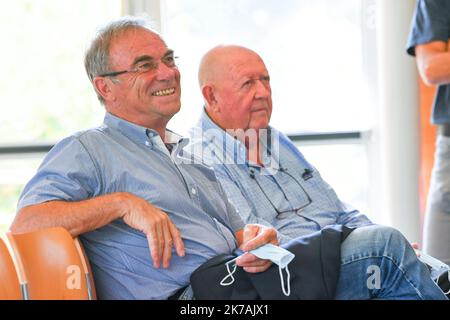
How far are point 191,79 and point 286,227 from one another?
5.32 feet

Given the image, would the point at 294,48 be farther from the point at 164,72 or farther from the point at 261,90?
the point at 164,72

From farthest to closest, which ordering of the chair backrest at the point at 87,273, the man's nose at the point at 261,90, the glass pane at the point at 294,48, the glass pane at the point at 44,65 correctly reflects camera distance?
1. the glass pane at the point at 294,48
2. the glass pane at the point at 44,65
3. the man's nose at the point at 261,90
4. the chair backrest at the point at 87,273

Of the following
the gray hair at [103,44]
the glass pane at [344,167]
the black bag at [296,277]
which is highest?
the gray hair at [103,44]

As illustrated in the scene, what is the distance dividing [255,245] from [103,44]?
0.74m

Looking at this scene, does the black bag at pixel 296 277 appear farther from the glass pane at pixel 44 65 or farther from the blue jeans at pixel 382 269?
the glass pane at pixel 44 65

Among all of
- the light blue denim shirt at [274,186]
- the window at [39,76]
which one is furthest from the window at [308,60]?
the light blue denim shirt at [274,186]

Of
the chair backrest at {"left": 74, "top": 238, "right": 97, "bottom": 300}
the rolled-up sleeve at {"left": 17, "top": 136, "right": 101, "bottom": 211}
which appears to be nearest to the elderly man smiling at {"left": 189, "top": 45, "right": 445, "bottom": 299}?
the rolled-up sleeve at {"left": 17, "top": 136, "right": 101, "bottom": 211}

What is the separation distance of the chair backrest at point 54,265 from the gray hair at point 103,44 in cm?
63

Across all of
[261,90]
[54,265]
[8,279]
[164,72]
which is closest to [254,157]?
[261,90]

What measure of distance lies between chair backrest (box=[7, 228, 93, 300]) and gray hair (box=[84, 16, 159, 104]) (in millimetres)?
626

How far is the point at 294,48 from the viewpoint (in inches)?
154

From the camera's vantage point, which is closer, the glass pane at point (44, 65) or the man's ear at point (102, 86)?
the man's ear at point (102, 86)

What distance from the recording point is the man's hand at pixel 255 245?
1.74 m

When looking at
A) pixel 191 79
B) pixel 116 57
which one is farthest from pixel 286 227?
pixel 191 79
